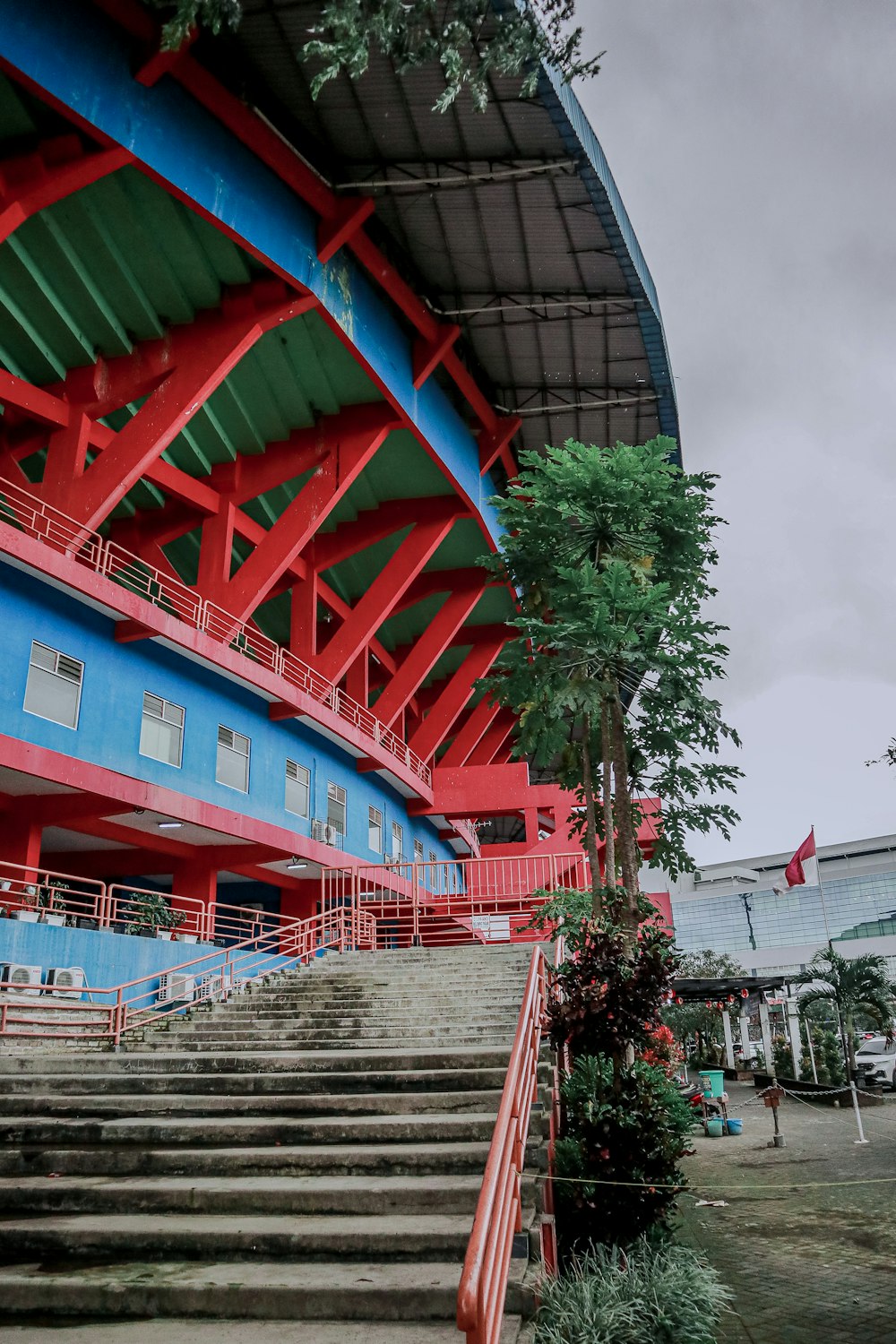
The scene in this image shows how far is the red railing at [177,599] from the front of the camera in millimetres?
A: 17469

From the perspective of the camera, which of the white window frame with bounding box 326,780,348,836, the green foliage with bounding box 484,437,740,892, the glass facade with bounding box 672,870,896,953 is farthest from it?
the glass facade with bounding box 672,870,896,953

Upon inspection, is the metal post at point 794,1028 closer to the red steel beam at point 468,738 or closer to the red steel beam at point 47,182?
the red steel beam at point 468,738

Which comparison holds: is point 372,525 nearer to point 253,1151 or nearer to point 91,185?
point 91,185

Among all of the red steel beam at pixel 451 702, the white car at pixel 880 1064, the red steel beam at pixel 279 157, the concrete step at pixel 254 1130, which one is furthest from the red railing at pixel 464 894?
the red steel beam at pixel 279 157

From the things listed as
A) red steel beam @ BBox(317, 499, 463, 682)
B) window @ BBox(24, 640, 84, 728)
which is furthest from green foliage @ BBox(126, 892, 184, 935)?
red steel beam @ BBox(317, 499, 463, 682)

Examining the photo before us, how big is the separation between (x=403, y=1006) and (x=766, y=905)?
76.0 meters

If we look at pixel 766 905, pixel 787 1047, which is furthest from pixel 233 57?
pixel 766 905

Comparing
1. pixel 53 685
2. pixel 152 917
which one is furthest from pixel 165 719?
pixel 152 917

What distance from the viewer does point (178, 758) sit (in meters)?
19.6

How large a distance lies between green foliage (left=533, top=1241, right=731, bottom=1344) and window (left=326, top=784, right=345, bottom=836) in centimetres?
2001

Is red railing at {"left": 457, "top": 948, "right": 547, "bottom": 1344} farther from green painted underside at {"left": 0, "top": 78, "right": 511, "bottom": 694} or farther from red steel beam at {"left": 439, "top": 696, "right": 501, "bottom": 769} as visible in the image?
red steel beam at {"left": 439, "top": 696, "right": 501, "bottom": 769}

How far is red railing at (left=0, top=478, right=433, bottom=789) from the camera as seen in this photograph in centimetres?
1747

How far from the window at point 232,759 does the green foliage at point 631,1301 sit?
52.2ft

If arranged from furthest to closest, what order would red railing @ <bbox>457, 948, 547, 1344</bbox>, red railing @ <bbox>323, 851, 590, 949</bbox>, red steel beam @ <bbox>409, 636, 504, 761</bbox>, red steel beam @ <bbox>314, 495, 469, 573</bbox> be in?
red steel beam @ <bbox>409, 636, 504, 761</bbox> < red steel beam @ <bbox>314, 495, 469, 573</bbox> < red railing @ <bbox>323, 851, 590, 949</bbox> < red railing @ <bbox>457, 948, 547, 1344</bbox>
